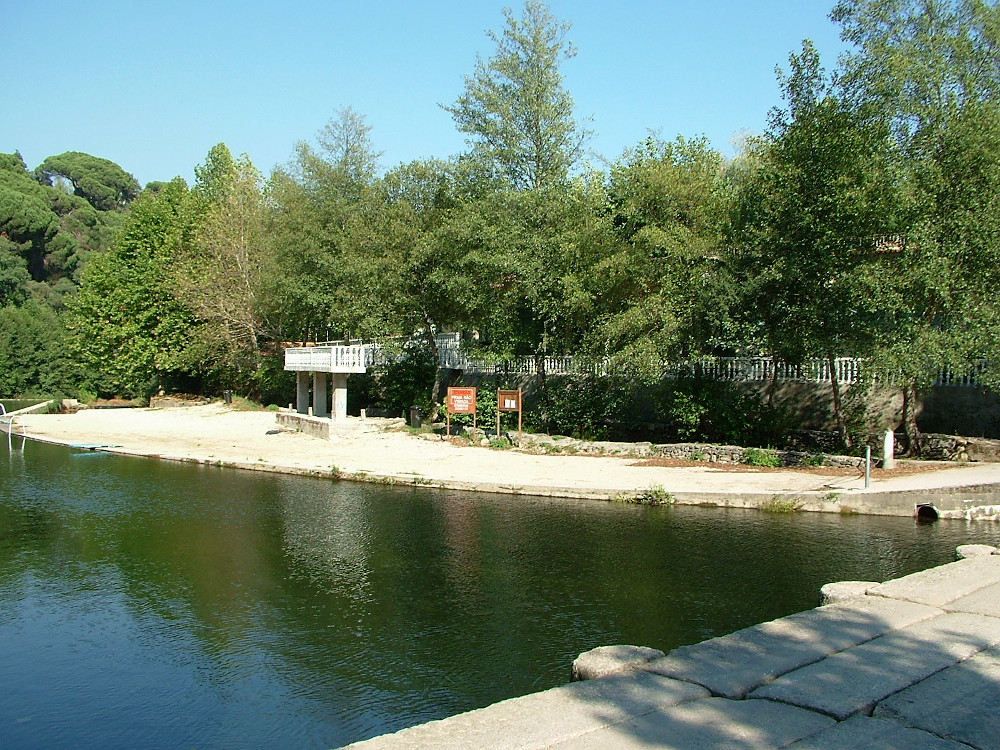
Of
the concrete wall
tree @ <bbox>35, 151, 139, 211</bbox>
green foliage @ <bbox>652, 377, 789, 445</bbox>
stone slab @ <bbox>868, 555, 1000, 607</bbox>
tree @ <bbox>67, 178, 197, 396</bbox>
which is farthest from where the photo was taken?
tree @ <bbox>35, 151, 139, 211</bbox>

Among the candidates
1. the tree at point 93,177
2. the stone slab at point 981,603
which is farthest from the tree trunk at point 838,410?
the tree at point 93,177

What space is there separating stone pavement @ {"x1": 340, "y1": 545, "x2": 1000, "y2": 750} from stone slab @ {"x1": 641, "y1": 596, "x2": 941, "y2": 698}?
14mm

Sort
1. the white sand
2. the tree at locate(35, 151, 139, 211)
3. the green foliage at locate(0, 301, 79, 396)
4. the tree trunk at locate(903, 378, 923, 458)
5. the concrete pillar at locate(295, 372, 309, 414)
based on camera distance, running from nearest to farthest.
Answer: the white sand
the tree trunk at locate(903, 378, 923, 458)
the concrete pillar at locate(295, 372, 309, 414)
the green foliage at locate(0, 301, 79, 396)
the tree at locate(35, 151, 139, 211)

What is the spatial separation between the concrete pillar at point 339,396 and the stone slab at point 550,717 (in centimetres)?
2357

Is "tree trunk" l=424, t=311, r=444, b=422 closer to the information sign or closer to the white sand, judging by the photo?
the white sand

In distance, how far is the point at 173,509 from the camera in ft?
58.6

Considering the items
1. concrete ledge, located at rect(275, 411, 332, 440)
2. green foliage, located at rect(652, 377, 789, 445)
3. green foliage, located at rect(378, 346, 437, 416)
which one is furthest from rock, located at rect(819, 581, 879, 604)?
green foliage, located at rect(378, 346, 437, 416)

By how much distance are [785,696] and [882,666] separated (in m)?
1.10

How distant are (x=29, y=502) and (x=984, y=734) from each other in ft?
64.2

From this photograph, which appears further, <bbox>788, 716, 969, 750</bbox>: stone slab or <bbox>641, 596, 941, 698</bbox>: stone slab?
<bbox>641, 596, 941, 698</bbox>: stone slab

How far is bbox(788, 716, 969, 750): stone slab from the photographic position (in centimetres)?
494

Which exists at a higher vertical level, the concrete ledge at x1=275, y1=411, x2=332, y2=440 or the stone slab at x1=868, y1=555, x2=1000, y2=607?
the concrete ledge at x1=275, y1=411, x2=332, y2=440

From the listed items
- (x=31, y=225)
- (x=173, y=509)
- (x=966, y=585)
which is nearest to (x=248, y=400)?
(x=173, y=509)

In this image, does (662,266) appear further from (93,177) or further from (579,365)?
(93,177)
